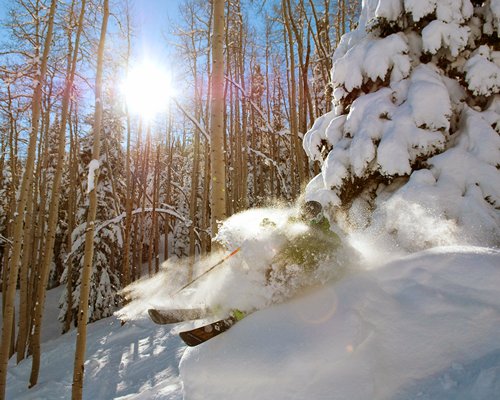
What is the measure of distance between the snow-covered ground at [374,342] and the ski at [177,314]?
1.22ft

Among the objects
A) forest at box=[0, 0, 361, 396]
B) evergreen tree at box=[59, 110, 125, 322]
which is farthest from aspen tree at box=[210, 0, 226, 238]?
evergreen tree at box=[59, 110, 125, 322]

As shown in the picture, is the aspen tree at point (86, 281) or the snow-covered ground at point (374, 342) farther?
the aspen tree at point (86, 281)

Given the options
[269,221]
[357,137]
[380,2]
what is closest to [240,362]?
[269,221]

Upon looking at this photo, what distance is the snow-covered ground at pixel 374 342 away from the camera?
1871mm

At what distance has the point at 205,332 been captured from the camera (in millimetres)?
2969

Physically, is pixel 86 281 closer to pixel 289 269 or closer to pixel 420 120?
pixel 289 269

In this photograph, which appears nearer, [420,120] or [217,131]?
[420,120]

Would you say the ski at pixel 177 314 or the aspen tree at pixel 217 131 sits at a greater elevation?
the aspen tree at pixel 217 131

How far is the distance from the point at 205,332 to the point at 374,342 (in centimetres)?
147

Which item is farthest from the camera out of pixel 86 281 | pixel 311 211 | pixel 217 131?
pixel 86 281

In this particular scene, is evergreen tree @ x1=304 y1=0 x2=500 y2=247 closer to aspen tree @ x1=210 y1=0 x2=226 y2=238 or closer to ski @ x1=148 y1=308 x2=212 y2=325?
aspen tree @ x1=210 y1=0 x2=226 y2=238

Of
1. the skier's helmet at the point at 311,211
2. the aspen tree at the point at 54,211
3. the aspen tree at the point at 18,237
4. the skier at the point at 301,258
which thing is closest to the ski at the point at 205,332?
the skier at the point at 301,258

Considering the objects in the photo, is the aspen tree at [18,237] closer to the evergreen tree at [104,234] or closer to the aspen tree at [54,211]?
the aspen tree at [54,211]

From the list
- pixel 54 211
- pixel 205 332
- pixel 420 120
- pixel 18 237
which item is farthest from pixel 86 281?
pixel 420 120
